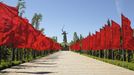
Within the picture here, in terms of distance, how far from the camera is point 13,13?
1061 inches

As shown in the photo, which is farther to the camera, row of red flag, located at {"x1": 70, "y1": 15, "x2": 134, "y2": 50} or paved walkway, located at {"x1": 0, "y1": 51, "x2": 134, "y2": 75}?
row of red flag, located at {"x1": 70, "y1": 15, "x2": 134, "y2": 50}

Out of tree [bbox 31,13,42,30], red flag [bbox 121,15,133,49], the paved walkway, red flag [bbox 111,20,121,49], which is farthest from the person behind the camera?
tree [bbox 31,13,42,30]

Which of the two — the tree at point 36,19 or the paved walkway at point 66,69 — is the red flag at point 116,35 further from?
the tree at point 36,19

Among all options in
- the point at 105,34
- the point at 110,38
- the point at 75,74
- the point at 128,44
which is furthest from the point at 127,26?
the point at 75,74

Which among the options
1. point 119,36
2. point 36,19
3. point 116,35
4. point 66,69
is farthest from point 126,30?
point 36,19

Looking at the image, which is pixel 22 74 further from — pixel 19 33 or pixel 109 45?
pixel 109 45

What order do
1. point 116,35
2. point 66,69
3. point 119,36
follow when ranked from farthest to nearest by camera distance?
point 116,35
point 119,36
point 66,69

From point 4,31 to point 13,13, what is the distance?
1572mm

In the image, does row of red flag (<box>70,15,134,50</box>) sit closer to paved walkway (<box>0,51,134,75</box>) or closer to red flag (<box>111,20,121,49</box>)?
red flag (<box>111,20,121,49</box>)

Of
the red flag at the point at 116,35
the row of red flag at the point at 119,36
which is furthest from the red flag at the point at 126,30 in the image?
the red flag at the point at 116,35

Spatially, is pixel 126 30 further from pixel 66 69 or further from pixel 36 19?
pixel 36 19

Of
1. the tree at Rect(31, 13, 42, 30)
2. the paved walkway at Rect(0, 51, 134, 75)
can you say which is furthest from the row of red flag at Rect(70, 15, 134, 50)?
the tree at Rect(31, 13, 42, 30)

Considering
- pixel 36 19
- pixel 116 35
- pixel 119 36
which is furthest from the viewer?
pixel 36 19

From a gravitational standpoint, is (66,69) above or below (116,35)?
below
